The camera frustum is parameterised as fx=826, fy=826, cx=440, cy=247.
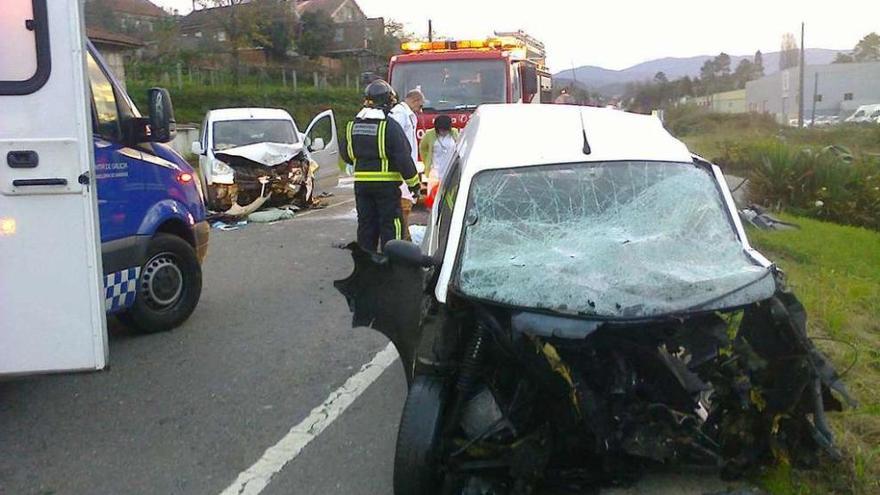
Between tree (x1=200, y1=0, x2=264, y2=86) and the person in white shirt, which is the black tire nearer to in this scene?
the person in white shirt

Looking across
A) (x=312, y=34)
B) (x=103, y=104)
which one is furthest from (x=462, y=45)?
(x=312, y=34)

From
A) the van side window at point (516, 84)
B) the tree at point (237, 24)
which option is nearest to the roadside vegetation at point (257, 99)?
the tree at point (237, 24)

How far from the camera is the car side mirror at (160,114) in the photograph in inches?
223

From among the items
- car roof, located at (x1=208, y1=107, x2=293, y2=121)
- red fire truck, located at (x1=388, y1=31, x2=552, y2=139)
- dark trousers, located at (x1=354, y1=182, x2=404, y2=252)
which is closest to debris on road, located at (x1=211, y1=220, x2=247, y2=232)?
car roof, located at (x1=208, y1=107, x2=293, y2=121)

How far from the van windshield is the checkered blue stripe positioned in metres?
7.98

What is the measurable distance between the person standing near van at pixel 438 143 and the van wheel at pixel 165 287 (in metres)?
4.22

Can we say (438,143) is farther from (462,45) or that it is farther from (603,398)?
(603,398)

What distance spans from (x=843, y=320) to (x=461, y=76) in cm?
711

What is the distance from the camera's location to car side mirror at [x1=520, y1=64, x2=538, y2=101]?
12.5m

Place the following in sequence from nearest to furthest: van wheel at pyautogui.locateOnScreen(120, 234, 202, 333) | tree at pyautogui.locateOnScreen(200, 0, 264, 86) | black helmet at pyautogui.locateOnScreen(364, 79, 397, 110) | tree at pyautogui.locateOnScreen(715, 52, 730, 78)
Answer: van wheel at pyautogui.locateOnScreen(120, 234, 202, 333) → black helmet at pyautogui.locateOnScreen(364, 79, 397, 110) → tree at pyautogui.locateOnScreen(200, 0, 264, 86) → tree at pyautogui.locateOnScreen(715, 52, 730, 78)

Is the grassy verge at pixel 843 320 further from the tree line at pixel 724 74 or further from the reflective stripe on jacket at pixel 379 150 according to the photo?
the tree line at pixel 724 74

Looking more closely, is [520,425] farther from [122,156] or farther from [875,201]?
[875,201]

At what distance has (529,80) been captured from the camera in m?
12.6

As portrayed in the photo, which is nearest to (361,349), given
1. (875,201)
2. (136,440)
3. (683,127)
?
(136,440)
